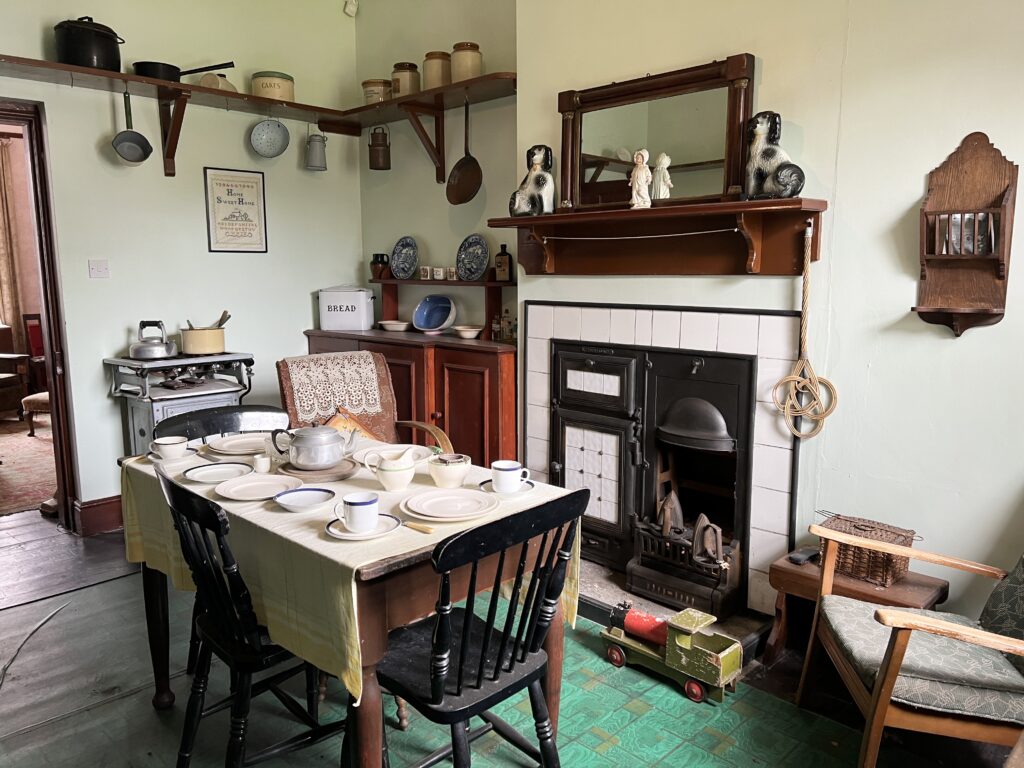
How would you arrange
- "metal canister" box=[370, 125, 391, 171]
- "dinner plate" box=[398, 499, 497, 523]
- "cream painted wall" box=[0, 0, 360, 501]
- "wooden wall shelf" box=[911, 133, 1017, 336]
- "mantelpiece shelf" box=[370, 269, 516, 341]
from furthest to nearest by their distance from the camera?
"metal canister" box=[370, 125, 391, 171]
"mantelpiece shelf" box=[370, 269, 516, 341]
"cream painted wall" box=[0, 0, 360, 501]
"wooden wall shelf" box=[911, 133, 1017, 336]
"dinner plate" box=[398, 499, 497, 523]

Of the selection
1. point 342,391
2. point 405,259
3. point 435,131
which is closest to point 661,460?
point 342,391

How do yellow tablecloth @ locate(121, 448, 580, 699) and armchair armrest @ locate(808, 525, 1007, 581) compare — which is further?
armchair armrest @ locate(808, 525, 1007, 581)

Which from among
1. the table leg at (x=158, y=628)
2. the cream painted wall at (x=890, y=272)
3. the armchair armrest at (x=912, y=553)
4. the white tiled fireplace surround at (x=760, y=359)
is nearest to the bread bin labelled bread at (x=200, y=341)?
the table leg at (x=158, y=628)

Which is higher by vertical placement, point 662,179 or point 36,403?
point 662,179

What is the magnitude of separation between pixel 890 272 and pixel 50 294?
3708 millimetres

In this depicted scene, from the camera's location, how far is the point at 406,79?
4059 millimetres

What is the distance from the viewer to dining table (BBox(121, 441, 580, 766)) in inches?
59.9

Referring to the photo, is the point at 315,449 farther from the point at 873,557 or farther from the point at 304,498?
the point at 873,557

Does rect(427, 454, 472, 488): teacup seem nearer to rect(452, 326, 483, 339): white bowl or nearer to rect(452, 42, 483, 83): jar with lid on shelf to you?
rect(452, 326, 483, 339): white bowl

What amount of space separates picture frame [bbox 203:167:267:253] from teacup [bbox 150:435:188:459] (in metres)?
2.20

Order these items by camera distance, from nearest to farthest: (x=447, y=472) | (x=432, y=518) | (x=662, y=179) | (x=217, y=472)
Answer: (x=432, y=518), (x=447, y=472), (x=217, y=472), (x=662, y=179)

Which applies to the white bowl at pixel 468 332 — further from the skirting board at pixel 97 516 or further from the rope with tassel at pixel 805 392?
the skirting board at pixel 97 516

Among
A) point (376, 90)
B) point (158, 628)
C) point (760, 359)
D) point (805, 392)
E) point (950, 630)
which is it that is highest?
point (376, 90)

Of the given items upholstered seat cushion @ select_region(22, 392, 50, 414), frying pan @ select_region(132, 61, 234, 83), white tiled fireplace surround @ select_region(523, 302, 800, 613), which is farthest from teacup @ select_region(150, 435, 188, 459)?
upholstered seat cushion @ select_region(22, 392, 50, 414)
